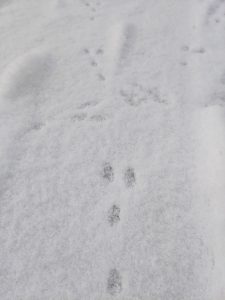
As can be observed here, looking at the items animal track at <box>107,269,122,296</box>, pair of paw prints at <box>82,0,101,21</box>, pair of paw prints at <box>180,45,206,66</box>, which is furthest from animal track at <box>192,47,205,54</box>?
animal track at <box>107,269,122,296</box>

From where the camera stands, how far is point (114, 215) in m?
1.12

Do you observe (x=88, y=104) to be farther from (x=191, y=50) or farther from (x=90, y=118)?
(x=191, y=50)

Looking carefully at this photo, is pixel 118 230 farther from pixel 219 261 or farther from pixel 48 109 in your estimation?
pixel 48 109

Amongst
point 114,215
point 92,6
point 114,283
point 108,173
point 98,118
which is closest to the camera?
point 114,283

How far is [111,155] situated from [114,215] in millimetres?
229

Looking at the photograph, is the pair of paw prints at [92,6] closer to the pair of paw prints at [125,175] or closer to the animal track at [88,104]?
the animal track at [88,104]

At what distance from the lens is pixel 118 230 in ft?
3.56

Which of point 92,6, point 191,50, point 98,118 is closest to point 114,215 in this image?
point 98,118

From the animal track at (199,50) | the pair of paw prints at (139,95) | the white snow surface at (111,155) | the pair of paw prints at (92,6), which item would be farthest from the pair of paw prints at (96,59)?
the animal track at (199,50)

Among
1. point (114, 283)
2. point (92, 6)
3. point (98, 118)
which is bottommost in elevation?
point (114, 283)

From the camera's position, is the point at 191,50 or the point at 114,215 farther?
the point at 191,50

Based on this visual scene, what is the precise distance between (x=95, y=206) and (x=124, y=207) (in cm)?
9

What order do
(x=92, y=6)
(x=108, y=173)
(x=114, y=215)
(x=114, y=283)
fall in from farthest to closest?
(x=92, y=6), (x=108, y=173), (x=114, y=215), (x=114, y=283)

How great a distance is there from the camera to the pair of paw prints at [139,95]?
1.44 m
